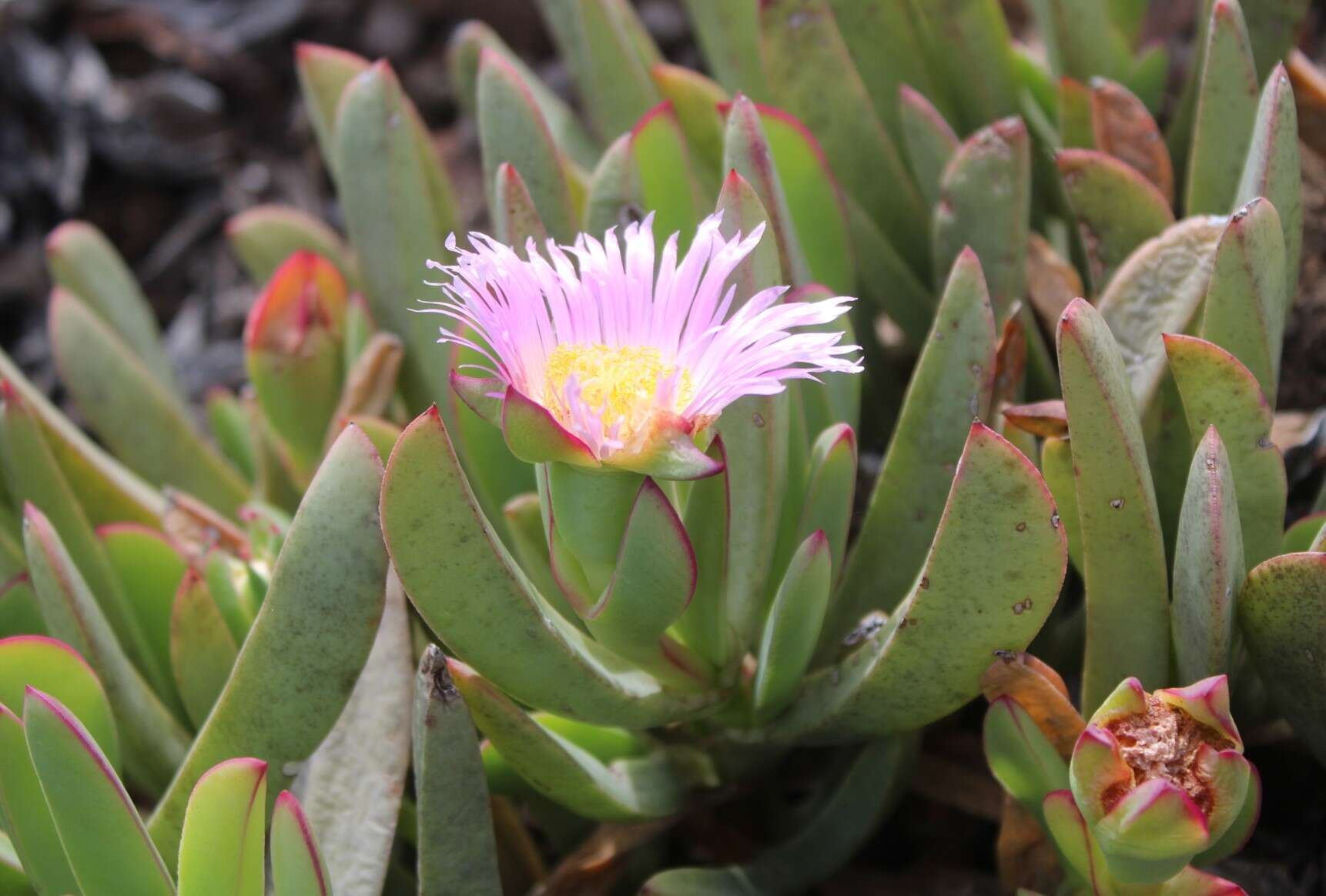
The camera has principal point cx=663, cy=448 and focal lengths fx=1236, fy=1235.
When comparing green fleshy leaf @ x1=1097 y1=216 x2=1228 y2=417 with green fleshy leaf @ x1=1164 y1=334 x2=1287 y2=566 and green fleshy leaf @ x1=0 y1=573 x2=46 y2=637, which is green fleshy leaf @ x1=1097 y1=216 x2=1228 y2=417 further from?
green fleshy leaf @ x1=0 y1=573 x2=46 y2=637

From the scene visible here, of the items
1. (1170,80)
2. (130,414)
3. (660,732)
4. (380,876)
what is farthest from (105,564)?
(1170,80)

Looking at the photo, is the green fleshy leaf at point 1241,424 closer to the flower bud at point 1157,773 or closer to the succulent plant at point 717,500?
the succulent plant at point 717,500

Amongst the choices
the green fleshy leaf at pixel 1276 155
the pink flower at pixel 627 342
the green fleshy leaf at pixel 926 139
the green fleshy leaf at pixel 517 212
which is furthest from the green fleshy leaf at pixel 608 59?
the green fleshy leaf at pixel 1276 155

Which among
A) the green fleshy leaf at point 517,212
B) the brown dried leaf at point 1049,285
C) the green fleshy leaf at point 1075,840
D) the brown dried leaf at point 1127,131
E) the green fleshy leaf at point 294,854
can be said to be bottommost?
the green fleshy leaf at point 1075,840

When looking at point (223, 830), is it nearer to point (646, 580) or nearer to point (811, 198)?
point (646, 580)

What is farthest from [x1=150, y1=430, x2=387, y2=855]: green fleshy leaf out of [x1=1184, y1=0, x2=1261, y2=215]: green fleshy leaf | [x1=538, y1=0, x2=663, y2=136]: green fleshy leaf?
Answer: [x1=1184, y1=0, x2=1261, y2=215]: green fleshy leaf

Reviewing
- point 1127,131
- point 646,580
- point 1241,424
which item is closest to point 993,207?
point 1127,131
